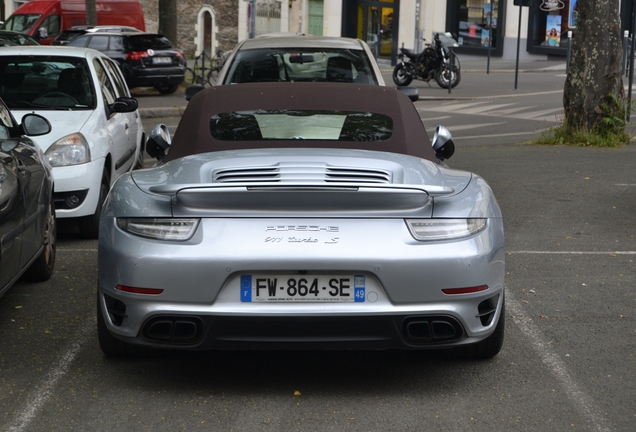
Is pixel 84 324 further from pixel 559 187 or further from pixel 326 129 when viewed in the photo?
pixel 559 187

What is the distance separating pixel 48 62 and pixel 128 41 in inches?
581

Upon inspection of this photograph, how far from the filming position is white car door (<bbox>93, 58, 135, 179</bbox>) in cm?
898

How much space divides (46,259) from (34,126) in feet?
2.91

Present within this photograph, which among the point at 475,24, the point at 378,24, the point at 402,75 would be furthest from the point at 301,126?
the point at 378,24

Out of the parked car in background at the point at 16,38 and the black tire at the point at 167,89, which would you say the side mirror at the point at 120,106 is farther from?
the black tire at the point at 167,89

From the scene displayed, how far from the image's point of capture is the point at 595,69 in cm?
1433

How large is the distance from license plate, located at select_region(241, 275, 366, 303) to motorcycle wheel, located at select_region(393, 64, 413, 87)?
23.3 m

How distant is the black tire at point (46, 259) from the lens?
6.68m

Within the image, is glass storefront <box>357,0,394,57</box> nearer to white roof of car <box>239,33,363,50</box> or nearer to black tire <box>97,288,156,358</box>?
white roof of car <box>239,33,363,50</box>

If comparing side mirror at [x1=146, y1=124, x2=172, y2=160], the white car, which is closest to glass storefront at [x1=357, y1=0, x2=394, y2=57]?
the white car

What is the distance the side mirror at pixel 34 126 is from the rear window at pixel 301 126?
5.41 feet

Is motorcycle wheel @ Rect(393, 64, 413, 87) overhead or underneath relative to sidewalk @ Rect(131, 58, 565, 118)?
overhead

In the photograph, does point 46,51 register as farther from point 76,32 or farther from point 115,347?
point 76,32

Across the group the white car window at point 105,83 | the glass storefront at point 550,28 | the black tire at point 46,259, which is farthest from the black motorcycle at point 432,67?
the black tire at point 46,259
